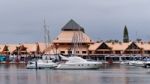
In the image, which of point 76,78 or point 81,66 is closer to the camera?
point 76,78

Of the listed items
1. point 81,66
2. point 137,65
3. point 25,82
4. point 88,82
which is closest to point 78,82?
point 88,82

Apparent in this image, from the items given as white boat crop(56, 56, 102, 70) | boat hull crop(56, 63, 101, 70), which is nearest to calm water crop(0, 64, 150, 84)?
boat hull crop(56, 63, 101, 70)

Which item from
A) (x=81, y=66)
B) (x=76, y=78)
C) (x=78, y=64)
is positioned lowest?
(x=76, y=78)

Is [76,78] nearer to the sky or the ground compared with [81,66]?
nearer to the ground

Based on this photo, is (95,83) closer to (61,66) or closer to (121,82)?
(121,82)

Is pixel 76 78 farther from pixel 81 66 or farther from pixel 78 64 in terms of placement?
pixel 78 64

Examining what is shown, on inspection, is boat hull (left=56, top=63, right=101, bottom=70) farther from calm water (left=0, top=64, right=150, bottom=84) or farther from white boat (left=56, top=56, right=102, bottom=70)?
calm water (left=0, top=64, right=150, bottom=84)

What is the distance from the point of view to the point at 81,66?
137375 mm

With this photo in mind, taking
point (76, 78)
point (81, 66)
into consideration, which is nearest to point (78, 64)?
point (81, 66)

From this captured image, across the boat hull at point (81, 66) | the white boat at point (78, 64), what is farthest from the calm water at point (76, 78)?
the white boat at point (78, 64)

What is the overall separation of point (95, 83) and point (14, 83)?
1130cm

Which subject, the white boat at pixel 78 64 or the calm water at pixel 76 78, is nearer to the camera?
the calm water at pixel 76 78

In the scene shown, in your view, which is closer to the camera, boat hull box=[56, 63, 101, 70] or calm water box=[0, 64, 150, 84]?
calm water box=[0, 64, 150, 84]

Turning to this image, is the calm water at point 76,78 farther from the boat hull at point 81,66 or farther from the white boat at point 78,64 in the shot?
the white boat at point 78,64
